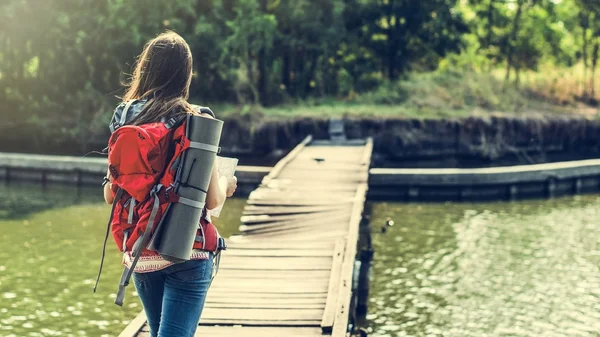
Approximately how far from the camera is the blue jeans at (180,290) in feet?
9.52

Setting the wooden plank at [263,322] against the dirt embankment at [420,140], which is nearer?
the wooden plank at [263,322]

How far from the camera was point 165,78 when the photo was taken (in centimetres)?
290

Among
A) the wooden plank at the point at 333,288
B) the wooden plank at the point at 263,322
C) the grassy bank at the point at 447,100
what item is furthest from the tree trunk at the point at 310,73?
the wooden plank at the point at 263,322

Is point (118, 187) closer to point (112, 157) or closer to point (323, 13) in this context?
point (112, 157)

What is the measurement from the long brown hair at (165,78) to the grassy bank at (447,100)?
14438 mm

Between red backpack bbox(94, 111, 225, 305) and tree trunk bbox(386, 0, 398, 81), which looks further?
tree trunk bbox(386, 0, 398, 81)

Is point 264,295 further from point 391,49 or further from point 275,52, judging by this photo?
point 391,49

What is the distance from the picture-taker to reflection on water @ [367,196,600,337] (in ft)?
25.9

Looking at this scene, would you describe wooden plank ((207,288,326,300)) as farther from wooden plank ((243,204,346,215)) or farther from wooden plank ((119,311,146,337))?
wooden plank ((243,204,346,215))

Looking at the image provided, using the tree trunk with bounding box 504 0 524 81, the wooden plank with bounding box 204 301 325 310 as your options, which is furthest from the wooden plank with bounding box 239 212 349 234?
the tree trunk with bounding box 504 0 524 81

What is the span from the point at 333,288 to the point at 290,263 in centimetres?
97

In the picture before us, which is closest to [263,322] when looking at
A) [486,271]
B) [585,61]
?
[486,271]

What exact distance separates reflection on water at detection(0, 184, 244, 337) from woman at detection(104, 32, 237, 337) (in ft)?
15.4

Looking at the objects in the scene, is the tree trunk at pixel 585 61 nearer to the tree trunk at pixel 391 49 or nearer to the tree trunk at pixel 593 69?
the tree trunk at pixel 593 69
